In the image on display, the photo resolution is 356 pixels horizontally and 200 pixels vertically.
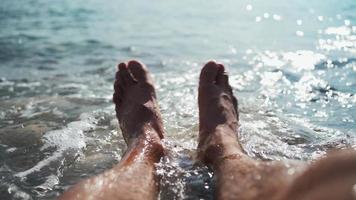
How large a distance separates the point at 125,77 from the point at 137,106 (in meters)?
0.45

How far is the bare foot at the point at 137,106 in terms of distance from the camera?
2806 millimetres

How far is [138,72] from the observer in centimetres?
367

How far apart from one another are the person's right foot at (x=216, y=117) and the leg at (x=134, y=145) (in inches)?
10.2

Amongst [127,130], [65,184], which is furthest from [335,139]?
[65,184]

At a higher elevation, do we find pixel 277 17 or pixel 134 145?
pixel 134 145

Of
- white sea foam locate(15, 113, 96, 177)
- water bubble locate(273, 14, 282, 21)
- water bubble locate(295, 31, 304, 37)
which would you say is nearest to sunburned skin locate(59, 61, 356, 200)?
white sea foam locate(15, 113, 96, 177)

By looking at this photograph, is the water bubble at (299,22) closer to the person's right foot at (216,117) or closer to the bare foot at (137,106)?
the person's right foot at (216,117)

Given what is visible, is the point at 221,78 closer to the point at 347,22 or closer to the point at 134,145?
the point at 134,145

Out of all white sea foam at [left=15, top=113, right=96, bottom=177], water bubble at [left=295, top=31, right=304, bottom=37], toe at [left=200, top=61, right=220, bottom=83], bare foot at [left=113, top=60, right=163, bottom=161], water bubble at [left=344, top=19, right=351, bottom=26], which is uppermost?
toe at [left=200, top=61, right=220, bottom=83]

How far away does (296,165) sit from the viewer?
1654 millimetres

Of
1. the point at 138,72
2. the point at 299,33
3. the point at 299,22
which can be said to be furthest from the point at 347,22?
the point at 138,72

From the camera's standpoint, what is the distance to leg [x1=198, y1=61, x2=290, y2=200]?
5.46ft

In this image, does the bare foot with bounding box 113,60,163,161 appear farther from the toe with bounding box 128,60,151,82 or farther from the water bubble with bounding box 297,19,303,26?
the water bubble with bounding box 297,19,303,26

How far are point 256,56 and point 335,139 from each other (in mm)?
2695
